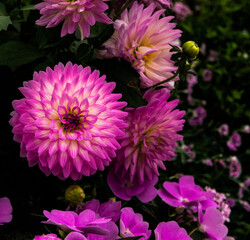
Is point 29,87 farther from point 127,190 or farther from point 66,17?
point 127,190

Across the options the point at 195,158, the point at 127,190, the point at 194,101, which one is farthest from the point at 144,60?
the point at 194,101

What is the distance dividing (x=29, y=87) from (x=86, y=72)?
3.6 inches

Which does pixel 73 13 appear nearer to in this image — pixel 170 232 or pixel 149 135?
pixel 149 135

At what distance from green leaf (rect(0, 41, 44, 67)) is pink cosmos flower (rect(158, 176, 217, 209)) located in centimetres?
39

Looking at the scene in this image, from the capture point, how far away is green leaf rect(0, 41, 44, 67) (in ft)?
2.06

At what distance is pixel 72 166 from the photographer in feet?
1.75

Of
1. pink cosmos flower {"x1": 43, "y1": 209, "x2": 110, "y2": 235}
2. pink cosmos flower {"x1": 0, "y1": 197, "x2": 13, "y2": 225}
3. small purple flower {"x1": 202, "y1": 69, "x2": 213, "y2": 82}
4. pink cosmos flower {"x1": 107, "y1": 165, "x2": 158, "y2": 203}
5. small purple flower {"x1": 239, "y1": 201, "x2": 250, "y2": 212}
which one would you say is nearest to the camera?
pink cosmos flower {"x1": 43, "y1": 209, "x2": 110, "y2": 235}

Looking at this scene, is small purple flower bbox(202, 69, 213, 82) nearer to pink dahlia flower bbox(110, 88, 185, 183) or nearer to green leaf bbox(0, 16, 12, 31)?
pink dahlia flower bbox(110, 88, 185, 183)

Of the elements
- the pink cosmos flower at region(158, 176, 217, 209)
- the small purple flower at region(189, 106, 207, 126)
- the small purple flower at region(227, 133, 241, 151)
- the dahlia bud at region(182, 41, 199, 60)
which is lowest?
the small purple flower at region(227, 133, 241, 151)

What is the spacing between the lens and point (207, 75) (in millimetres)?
1841

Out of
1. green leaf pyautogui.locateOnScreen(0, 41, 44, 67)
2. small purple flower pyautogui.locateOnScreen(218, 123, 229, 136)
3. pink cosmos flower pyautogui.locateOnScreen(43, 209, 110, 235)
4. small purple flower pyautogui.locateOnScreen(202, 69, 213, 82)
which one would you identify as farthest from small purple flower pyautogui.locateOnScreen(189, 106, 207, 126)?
pink cosmos flower pyautogui.locateOnScreen(43, 209, 110, 235)

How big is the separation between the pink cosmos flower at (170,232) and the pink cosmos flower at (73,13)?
34cm

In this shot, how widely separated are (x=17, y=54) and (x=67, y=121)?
7.8 inches

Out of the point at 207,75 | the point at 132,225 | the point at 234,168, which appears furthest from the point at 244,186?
the point at 132,225
